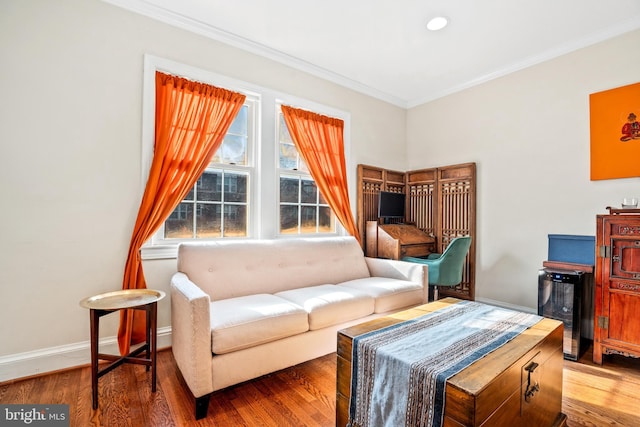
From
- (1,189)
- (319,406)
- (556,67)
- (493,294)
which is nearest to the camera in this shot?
(319,406)

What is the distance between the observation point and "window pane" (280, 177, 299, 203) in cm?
343

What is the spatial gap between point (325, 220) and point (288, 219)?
55cm

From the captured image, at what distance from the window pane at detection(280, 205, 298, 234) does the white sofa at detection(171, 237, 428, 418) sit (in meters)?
0.41

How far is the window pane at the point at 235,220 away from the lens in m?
3.03

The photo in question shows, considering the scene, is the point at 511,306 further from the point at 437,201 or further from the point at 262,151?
the point at 262,151

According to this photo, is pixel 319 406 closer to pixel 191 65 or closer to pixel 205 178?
pixel 205 178

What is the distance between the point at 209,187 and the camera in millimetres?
2934

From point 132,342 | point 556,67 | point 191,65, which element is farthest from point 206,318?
point 556,67

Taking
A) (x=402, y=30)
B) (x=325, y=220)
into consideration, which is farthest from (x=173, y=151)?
(x=402, y=30)

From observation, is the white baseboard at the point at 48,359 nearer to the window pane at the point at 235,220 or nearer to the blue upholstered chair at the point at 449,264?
the window pane at the point at 235,220

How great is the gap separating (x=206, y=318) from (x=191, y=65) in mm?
2208

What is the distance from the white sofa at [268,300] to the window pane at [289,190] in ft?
1.98

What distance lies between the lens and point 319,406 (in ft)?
5.90

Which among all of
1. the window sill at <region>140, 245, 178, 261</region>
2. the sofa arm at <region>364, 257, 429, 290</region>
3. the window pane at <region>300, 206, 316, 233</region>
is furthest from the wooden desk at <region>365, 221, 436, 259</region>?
the window sill at <region>140, 245, 178, 261</region>
